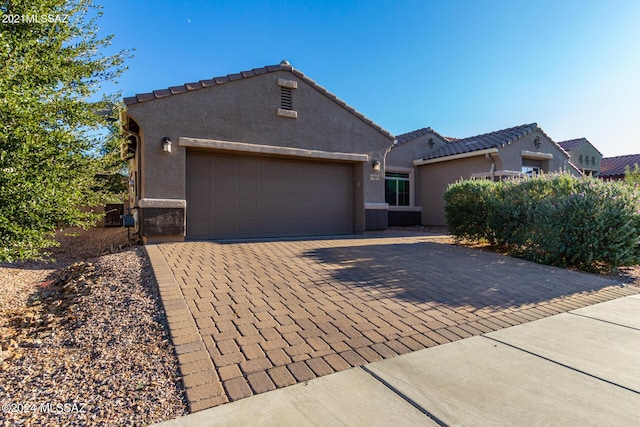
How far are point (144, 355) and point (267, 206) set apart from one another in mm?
7435

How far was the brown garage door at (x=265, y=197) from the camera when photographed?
944 cm

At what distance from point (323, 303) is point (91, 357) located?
2463 mm

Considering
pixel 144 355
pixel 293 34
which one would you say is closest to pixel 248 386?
pixel 144 355

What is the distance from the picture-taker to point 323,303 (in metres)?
4.39

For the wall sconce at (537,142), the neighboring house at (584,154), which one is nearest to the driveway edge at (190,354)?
the wall sconce at (537,142)

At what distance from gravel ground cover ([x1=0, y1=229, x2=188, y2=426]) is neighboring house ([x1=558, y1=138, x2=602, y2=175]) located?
31729mm

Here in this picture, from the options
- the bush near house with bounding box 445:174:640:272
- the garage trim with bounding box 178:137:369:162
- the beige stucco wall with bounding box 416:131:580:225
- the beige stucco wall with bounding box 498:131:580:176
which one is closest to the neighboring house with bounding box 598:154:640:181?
the beige stucco wall with bounding box 498:131:580:176

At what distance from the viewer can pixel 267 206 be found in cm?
1026

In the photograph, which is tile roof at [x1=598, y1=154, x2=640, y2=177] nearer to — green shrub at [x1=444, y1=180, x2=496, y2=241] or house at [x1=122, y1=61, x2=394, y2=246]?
green shrub at [x1=444, y1=180, x2=496, y2=241]

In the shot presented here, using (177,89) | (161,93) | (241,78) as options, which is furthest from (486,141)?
(161,93)

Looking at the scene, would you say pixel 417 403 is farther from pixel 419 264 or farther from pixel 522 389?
pixel 419 264

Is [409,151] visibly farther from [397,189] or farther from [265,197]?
[265,197]

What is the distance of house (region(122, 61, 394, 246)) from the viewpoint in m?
8.72

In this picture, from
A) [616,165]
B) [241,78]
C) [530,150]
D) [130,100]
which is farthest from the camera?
[616,165]
